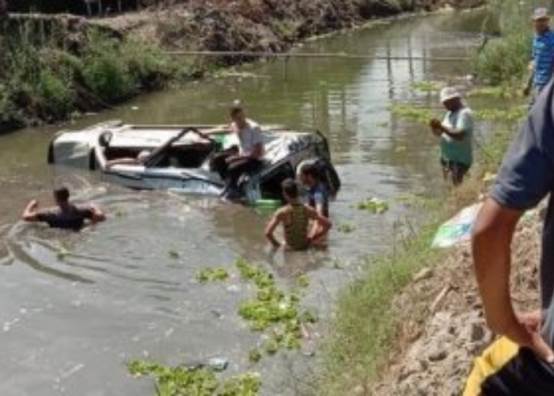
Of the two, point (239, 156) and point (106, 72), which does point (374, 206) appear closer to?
point (239, 156)

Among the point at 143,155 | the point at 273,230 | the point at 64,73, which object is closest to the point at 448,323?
the point at 273,230

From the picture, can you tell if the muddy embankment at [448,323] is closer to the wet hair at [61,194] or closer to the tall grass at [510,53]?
the wet hair at [61,194]

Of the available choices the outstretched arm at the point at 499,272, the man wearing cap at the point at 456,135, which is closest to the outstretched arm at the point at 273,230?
the man wearing cap at the point at 456,135

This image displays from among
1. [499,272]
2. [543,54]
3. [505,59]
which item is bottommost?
[505,59]

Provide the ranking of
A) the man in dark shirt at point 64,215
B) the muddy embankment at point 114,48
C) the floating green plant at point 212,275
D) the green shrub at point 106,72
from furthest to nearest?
the green shrub at point 106,72 → the muddy embankment at point 114,48 → the man in dark shirt at point 64,215 → the floating green plant at point 212,275

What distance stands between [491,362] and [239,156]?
443 inches

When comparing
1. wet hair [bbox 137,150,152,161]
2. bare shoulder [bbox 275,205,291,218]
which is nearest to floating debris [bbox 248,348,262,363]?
bare shoulder [bbox 275,205,291,218]

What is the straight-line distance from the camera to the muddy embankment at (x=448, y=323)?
5488 mm

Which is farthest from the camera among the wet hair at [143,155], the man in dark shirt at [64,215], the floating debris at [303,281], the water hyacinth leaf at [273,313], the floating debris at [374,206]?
the wet hair at [143,155]

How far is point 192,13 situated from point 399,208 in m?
20.3

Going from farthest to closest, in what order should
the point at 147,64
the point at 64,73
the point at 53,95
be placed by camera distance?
the point at 147,64
the point at 64,73
the point at 53,95

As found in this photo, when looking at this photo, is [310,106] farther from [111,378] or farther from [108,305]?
[111,378]

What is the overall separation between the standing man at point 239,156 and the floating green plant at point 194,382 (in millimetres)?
5991

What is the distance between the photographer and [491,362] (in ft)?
10.4
